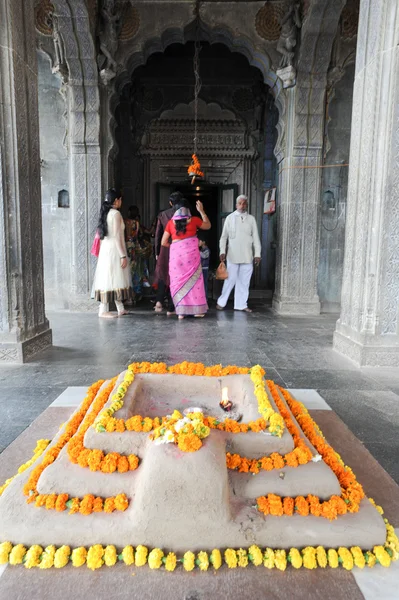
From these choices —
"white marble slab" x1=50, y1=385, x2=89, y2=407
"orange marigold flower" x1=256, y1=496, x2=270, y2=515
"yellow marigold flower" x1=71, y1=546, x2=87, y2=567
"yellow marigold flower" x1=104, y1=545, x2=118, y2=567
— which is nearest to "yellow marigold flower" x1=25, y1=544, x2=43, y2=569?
"yellow marigold flower" x1=71, y1=546, x2=87, y2=567

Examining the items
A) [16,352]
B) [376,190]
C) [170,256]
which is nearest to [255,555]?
A: [16,352]

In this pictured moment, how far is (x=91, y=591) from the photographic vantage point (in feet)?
4.52

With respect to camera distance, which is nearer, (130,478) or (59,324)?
(130,478)

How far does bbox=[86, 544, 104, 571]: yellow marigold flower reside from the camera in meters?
1.47

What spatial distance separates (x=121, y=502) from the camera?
1.60 meters

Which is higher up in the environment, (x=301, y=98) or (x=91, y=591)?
(x=301, y=98)

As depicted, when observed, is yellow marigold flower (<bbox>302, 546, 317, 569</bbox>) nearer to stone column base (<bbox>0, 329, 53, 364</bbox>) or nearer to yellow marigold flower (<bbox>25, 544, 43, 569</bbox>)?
yellow marigold flower (<bbox>25, 544, 43, 569</bbox>)

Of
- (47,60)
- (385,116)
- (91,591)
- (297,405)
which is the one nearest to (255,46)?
(47,60)

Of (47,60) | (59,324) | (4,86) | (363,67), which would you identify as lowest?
(59,324)

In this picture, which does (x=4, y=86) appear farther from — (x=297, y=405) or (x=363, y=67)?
(x=297, y=405)

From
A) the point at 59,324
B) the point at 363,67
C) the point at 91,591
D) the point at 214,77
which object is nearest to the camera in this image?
the point at 91,591

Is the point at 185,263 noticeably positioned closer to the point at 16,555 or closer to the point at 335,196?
the point at 335,196

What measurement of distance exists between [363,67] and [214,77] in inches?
238

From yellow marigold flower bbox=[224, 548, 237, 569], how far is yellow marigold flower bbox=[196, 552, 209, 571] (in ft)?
0.23
